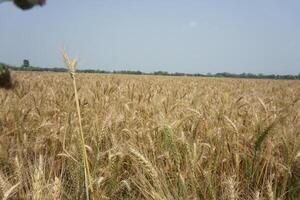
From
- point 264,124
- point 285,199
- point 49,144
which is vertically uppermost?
point 264,124

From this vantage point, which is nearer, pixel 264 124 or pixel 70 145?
pixel 70 145

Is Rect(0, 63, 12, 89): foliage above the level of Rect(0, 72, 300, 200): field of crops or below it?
above

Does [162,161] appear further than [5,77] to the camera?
Yes

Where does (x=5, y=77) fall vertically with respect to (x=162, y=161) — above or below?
above

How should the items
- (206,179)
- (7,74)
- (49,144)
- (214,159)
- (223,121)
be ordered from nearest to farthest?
(7,74) < (206,179) < (214,159) < (49,144) < (223,121)

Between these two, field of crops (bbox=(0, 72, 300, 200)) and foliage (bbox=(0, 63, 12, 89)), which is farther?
field of crops (bbox=(0, 72, 300, 200))

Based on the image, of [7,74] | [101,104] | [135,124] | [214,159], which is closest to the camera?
[7,74]

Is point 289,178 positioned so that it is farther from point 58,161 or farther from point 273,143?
point 58,161

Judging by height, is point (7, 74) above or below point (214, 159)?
above

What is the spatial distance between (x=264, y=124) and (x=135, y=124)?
3.26 feet

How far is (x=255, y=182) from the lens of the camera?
189cm

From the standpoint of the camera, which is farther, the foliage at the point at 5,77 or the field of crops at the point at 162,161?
the field of crops at the point at 162,161

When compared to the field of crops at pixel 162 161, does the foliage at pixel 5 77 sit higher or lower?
higher

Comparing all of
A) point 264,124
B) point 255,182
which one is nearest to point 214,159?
point 255,182
